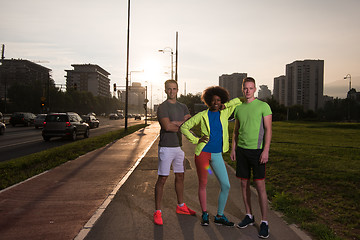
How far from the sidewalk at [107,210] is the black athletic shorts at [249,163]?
76 cm

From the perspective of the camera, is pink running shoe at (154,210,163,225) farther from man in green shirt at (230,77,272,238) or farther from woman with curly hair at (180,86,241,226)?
man in green shirt at (230,77,272,238)

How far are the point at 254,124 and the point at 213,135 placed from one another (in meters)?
0.56

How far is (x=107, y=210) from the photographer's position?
4.73 metres

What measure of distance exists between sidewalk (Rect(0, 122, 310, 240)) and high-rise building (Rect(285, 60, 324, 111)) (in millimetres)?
147858

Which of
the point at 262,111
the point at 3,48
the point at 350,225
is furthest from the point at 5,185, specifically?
the point at 3,48

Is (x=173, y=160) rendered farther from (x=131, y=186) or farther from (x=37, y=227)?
(x=131, y=186)

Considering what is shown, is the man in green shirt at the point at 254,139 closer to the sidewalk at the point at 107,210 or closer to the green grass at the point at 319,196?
the sidewalk at the point at 107,210

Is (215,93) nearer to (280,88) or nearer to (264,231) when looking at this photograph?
(264,231)

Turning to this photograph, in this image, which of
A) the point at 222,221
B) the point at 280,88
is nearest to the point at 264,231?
the point at 222,221

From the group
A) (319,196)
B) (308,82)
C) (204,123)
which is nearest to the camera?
(204,123)

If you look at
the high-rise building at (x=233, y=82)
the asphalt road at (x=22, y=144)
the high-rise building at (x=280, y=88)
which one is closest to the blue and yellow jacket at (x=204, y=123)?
the asphalt road at (x=22, y=144)

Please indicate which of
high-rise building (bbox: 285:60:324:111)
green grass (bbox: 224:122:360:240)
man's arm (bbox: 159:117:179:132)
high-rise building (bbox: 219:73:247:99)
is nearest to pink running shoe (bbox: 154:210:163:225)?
man's arm (bbox: 159:117:179:132)

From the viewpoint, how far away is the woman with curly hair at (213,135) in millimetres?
3943

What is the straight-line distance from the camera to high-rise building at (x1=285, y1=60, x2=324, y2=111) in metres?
141
